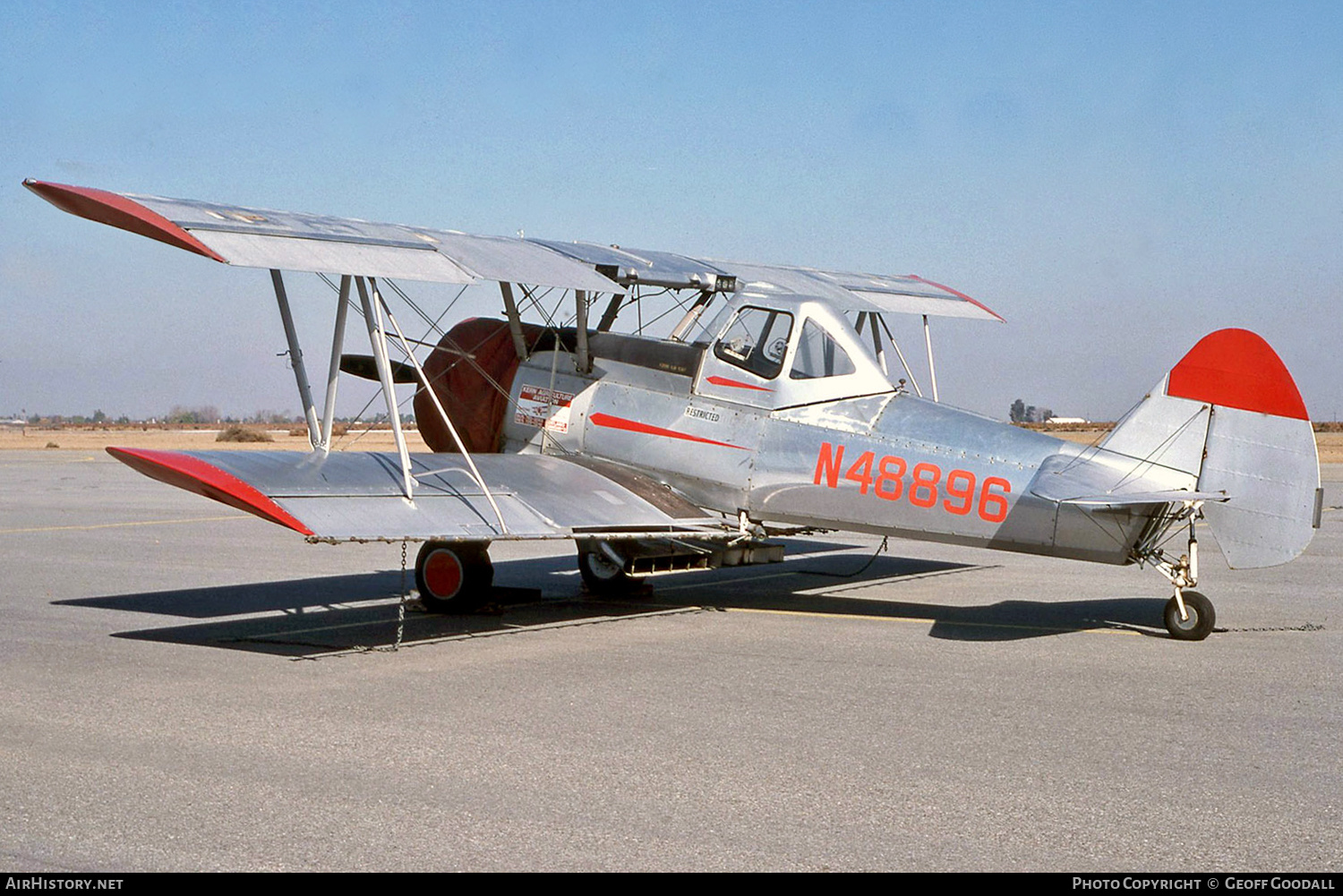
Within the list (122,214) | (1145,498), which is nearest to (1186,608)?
(1145,498)

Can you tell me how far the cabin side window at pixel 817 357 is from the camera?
10.7m

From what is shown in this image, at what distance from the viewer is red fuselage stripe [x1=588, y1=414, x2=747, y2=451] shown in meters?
11.1

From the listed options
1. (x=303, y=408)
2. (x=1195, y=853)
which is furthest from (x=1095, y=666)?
(x=303, y=408)

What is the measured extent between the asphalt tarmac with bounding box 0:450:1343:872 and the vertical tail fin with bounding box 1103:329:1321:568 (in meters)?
0.91

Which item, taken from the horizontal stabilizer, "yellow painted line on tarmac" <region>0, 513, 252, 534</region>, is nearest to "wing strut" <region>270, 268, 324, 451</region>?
the horizontal stabilizer

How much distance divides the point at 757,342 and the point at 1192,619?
4.12 m

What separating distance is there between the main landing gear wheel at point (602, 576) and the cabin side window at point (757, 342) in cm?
254

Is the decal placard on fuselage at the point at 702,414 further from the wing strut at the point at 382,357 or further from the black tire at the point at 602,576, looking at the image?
the wing strut at the point at 382,357

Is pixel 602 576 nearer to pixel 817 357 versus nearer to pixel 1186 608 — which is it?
pixel 817 357

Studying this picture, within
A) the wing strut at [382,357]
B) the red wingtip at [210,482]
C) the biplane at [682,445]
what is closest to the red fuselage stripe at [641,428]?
the biplane at [682,445]

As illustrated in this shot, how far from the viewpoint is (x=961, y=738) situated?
257 inches

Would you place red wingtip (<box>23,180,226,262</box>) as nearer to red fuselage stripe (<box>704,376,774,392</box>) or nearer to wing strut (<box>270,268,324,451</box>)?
wing strut (<box>270,268,324,451</box>)

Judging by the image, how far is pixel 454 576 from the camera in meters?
11.2

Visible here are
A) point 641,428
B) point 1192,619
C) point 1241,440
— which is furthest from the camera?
point 641,428
